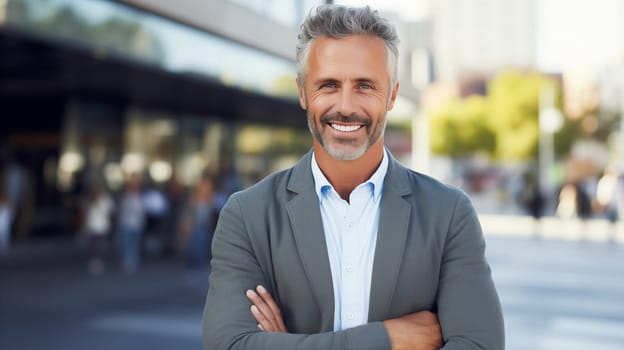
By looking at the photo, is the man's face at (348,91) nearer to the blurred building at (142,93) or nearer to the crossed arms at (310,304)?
the crossed arms at (310,304)

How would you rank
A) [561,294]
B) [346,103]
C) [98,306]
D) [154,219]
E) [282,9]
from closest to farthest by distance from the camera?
[346,103]
[98,306]
[561,294]
[282,9]
[154,219]

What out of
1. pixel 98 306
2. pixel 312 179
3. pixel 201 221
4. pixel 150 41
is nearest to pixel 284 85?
pixel 201 221

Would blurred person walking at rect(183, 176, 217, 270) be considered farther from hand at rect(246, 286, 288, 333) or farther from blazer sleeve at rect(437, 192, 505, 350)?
A: blazer sleeve at rect(437, 192, 505, 350)

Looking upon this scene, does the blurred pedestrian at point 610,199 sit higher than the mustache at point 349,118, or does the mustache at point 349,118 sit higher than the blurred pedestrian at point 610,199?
the mustache at point 349,118

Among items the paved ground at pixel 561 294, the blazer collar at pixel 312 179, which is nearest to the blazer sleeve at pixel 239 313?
the blazer collar at pixel 312 179

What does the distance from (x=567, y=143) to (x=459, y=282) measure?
54.3m

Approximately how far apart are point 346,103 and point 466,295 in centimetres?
64

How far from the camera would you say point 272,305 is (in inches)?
74.3

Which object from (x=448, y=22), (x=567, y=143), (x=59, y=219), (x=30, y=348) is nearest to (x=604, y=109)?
(x=567, y=143)

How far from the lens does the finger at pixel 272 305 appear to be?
188cm

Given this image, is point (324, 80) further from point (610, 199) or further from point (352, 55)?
point (610, 199)

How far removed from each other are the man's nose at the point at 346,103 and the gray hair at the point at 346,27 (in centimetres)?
14

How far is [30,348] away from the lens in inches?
261

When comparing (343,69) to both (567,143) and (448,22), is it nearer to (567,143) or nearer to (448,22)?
(567,143)
